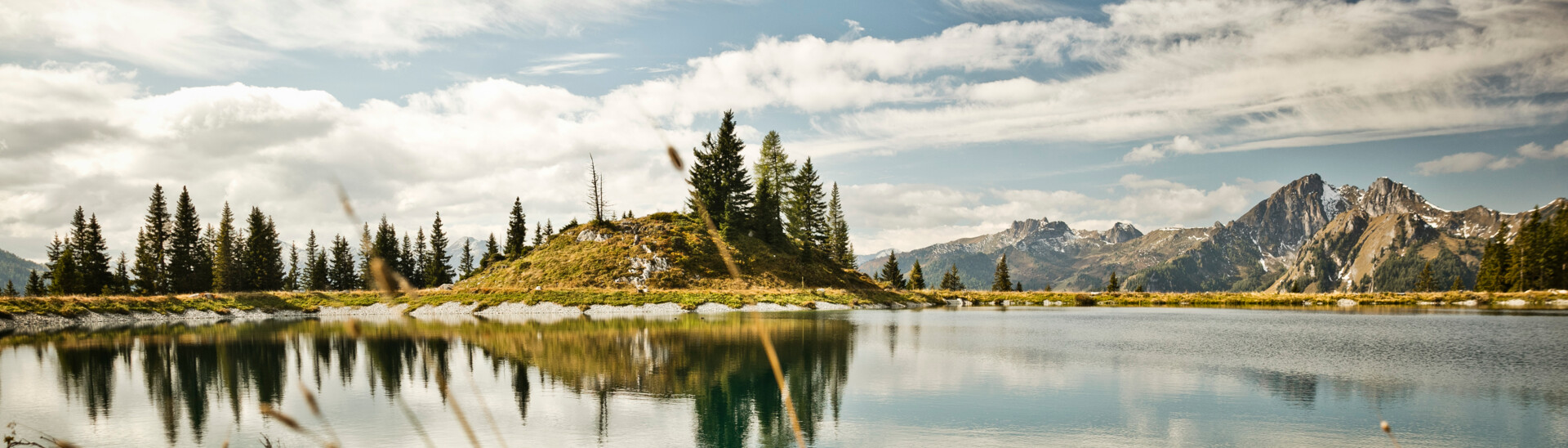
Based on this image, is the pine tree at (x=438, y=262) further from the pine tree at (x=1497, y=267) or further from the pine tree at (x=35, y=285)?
the pine tree at (x=1497, y=267)

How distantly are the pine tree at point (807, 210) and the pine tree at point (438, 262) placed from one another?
6079 centimetres

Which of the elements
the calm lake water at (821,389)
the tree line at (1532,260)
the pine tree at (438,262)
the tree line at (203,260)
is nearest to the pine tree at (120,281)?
the tree line at (203,260)

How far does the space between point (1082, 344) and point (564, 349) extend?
A: 2547 cm

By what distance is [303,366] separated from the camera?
94.7 ft

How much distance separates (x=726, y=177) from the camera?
10569 centimetres

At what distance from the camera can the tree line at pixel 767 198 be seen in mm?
102000

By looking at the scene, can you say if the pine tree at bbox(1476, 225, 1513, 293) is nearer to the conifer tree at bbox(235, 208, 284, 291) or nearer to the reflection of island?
the reflection of island

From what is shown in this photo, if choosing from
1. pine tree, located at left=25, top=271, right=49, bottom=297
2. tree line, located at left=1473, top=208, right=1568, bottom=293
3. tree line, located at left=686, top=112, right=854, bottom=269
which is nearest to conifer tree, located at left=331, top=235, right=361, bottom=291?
pine tree, located at left=25, top=271, right=49, bottom=297

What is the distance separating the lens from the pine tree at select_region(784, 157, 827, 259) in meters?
112

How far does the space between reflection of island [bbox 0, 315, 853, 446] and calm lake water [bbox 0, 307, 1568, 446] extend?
157 millimetres

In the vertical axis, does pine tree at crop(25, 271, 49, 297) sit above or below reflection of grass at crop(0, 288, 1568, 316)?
above

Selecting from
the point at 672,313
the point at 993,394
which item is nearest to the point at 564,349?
the point at 993,394

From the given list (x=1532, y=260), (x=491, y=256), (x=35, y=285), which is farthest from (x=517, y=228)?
(x=1532, y=260)

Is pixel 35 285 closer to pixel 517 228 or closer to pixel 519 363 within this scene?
pixel 517 228
